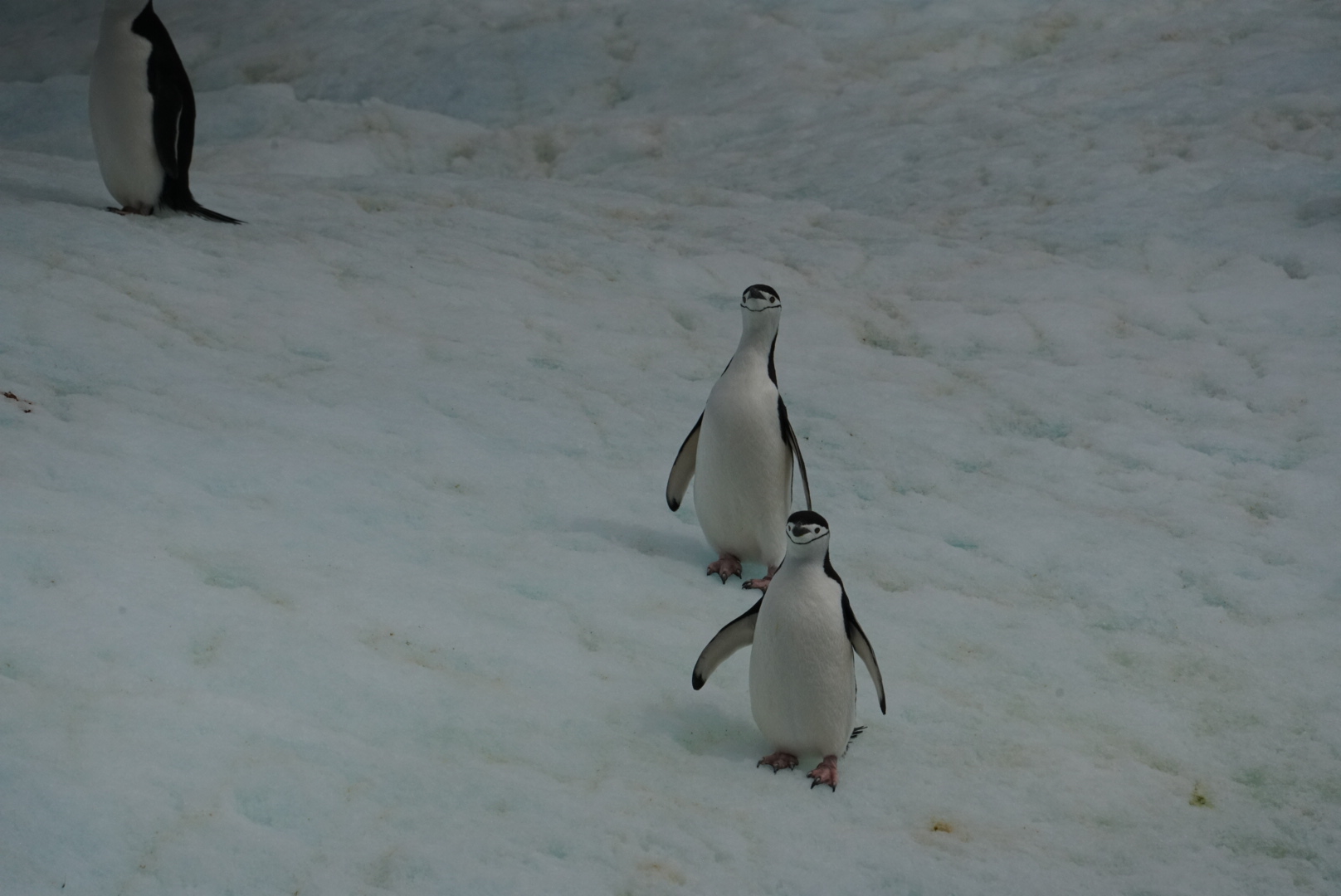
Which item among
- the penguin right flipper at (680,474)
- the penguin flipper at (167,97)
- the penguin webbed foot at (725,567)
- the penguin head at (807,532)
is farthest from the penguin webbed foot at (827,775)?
the penguin flipper at (167,97)

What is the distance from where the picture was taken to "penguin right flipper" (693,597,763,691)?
283 centimetres

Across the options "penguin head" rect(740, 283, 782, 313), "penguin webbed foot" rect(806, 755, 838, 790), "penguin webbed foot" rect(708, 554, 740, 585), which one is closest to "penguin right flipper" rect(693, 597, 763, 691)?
"penguin webbed foot" rect(806, 755, 838, 790)

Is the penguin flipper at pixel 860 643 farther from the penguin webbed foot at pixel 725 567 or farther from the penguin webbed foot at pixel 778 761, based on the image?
the penguin webbed foot at pixel 725 567

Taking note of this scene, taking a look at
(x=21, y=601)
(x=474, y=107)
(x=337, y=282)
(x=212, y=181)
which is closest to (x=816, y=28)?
(x=474, y=107)

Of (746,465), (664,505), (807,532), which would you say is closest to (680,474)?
(664,505)

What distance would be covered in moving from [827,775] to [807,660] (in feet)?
0.77

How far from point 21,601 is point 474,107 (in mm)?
8910

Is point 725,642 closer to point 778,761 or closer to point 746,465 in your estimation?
point 778,761

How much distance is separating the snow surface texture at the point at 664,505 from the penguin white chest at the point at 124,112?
37cm

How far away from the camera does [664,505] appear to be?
4.11 m

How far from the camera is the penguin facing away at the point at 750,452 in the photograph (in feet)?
11.7

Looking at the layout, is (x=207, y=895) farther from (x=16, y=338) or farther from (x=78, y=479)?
(x=16, y=338)

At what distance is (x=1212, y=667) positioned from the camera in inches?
129

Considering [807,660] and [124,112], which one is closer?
[807,660]
